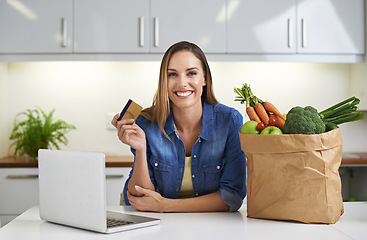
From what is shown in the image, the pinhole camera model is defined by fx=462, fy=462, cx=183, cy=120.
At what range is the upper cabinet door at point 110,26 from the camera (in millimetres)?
2971

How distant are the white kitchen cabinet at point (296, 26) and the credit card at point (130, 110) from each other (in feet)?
5.51

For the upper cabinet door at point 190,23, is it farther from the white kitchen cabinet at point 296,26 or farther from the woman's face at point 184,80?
the woman's face at point 184,80

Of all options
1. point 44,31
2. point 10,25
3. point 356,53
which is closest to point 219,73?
point 356,53

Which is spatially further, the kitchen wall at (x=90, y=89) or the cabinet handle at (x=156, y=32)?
the kitchen wall at (x=90, y=89)

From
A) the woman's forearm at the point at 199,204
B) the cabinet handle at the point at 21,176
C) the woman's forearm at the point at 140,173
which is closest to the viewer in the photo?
the woman's forearm at the point at 199,204

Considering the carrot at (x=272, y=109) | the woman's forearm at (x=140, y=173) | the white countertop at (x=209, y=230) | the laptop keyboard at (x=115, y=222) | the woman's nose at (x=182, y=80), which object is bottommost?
the white countertop at (x=209, y=230)

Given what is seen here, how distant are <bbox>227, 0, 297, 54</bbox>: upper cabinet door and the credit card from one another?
1679mm

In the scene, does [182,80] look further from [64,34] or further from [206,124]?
[64,34]

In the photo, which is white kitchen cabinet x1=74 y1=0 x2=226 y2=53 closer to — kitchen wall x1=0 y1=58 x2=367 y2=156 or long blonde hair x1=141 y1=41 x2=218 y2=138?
kitchen wall x1=0 y1=58 x2=367 y2=156

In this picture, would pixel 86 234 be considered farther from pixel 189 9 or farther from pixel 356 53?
pixel 356 53

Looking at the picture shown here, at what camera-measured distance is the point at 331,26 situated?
3.05m

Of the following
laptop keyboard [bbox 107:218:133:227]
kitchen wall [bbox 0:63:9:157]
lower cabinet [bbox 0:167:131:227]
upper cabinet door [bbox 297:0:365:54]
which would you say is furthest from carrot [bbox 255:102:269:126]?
kitchen wall [bbox 0:63:9:157]

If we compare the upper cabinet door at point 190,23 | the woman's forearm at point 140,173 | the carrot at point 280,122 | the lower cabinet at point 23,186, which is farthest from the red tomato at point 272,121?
the upper cabinet door at point 190,23

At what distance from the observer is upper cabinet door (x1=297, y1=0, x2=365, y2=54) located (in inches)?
119
